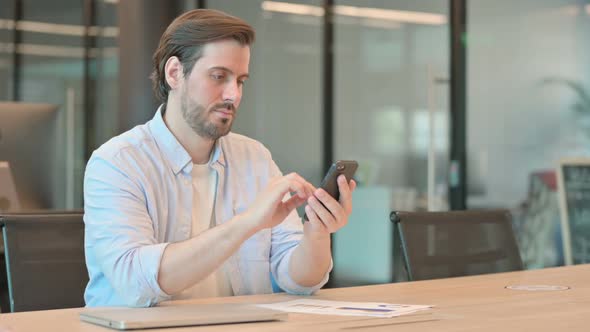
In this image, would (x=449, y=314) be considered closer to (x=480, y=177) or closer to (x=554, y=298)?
(x=554, y=298)

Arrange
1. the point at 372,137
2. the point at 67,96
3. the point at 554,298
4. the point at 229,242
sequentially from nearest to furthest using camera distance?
the point at 229,242
the point at 554,298
the point at 372,137
the point at 67,96

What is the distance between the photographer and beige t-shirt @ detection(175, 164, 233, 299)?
2393 millimetres

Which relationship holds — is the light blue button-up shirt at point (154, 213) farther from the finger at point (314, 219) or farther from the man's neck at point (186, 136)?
the finger at point (314, 219)

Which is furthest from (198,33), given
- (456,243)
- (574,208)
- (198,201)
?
(574,208)

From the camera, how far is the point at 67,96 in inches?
311

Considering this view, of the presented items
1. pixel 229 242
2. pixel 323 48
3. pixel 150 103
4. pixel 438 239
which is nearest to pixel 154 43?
pixel 150 103

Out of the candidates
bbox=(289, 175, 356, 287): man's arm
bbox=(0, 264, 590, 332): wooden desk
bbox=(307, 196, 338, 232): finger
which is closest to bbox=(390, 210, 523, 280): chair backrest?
bbox=(0, 264, 590, 332): wooden desk

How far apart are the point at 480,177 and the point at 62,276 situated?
3980 mm

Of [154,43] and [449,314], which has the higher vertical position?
[154,43]

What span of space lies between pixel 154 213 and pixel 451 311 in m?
0.75

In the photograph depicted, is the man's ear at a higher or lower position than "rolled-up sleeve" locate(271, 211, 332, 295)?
higher

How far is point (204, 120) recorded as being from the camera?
7.84 feet

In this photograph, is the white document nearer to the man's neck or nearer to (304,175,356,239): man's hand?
(304,175,356,239): man's hand

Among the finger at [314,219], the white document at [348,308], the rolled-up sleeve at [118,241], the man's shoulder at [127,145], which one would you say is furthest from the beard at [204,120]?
the white document at [348,308]
